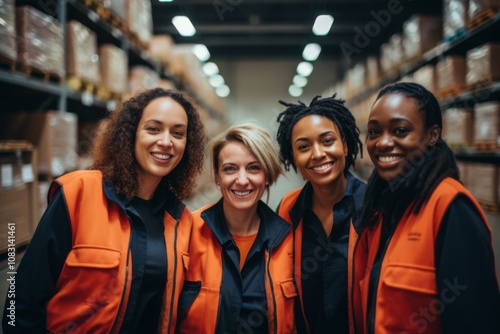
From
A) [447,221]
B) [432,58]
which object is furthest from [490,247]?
[432,58]

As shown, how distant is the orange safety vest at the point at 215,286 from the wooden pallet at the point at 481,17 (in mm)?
3857

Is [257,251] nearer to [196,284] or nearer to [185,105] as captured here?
[196,284]

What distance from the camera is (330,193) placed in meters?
2.25

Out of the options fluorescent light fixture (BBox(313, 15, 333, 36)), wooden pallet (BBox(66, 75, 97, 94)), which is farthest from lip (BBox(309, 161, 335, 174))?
fluorescent light fixture (BBox(313, 15, 333, 36))

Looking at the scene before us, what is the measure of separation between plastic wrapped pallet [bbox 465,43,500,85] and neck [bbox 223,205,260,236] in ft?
12.3

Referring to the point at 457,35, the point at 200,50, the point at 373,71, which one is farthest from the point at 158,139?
the point at 200,50

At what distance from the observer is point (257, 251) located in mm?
2078

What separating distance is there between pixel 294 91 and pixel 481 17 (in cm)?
1259

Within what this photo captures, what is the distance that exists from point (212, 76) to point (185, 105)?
13144 millimetres

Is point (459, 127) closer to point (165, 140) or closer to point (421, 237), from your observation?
point (421, 237)

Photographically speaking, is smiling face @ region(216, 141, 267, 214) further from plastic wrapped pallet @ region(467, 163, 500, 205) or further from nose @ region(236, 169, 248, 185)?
plastic wrapped pallet @ region(467, 163, 500, 205)

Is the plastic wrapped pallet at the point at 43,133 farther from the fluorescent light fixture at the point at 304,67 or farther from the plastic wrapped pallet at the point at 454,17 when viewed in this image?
the fluorescent light fixture at the point at 304,67

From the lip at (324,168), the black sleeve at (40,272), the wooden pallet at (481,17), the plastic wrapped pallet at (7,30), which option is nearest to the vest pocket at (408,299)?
the lip at (324,168)

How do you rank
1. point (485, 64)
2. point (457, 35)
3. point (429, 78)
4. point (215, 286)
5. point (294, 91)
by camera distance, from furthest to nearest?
point (294, 91) → point (429, 78) → point (457, 35) → point (485, 64) → point (215, 286)
